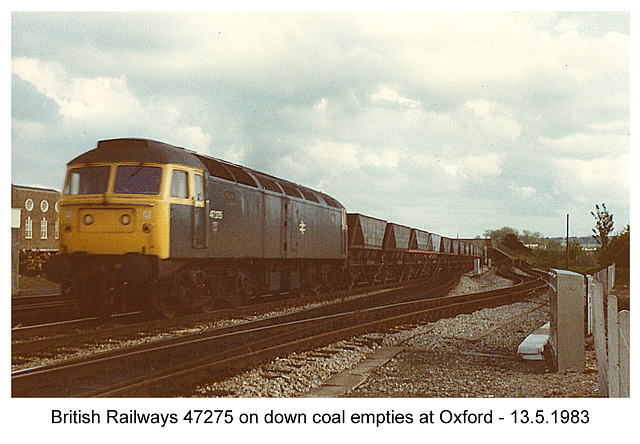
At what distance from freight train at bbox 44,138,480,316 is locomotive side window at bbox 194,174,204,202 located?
0.13 feet

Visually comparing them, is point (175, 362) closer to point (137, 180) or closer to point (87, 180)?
point (137, 180)

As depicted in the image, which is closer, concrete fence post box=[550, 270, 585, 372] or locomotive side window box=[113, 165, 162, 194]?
concrete fence post box=[550, 270, 585, 372]

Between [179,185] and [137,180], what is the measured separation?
2.79 feet

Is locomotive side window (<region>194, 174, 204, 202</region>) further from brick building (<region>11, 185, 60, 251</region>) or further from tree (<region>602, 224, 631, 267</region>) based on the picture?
tree (<region>602, 224, 631, 267</region>)

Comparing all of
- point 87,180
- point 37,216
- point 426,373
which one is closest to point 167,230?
point 87,180

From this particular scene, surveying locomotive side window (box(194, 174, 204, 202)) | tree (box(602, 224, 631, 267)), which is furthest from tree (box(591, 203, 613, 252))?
locomotive side window (box(194, 174, 204, 202))

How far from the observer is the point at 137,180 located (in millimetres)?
9844

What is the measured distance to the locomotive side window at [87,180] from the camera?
9.77 meters

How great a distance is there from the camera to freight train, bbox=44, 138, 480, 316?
953cm

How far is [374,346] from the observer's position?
29.3ft

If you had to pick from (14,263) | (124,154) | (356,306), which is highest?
(124,154)
